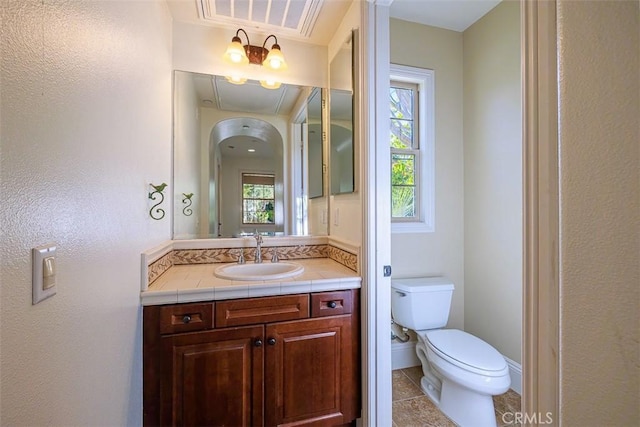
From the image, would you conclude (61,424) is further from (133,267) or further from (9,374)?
(133,267)

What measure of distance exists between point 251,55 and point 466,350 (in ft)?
7.56

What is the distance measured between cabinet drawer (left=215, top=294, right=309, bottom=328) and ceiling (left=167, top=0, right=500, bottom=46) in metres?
1.65

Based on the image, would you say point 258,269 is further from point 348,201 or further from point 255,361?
point 348,201

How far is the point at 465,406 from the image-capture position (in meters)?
1.59

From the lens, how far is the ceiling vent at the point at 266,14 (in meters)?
1.60

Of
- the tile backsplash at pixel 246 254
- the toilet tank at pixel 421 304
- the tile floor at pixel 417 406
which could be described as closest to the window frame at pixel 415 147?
the toilet tank at pixel 421 304

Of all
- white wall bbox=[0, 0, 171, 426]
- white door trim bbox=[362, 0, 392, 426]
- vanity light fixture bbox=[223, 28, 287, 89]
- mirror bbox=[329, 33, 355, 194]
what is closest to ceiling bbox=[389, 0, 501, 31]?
mirror bbox=[329, 33, 355, 194]

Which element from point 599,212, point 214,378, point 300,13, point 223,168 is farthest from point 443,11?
point 214,378

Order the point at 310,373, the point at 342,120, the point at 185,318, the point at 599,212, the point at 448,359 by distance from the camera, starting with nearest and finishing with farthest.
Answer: the point at 599,212, the point at 185,318, the point at 310,373, the point at 448,359, the point at 342,120

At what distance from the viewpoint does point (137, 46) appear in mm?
Result: 1120

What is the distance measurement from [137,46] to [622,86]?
1.47 meters

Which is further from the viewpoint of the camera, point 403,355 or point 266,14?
point 403,355

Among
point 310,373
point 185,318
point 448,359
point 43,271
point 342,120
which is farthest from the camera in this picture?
point 342,120

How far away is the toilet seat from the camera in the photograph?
1.47m
